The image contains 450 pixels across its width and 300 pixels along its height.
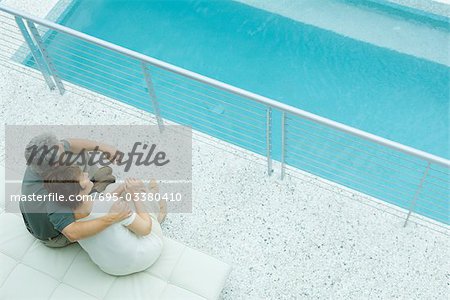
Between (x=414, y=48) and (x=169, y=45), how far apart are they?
138 centimetres

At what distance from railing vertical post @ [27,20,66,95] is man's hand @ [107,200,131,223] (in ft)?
3.09

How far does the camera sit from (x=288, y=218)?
2.47 metres

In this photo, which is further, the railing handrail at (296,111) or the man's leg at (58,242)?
the man's leg at (58,242)

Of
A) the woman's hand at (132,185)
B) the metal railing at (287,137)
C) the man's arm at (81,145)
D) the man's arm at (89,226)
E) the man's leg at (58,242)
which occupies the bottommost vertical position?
the metal railing at (287,137)

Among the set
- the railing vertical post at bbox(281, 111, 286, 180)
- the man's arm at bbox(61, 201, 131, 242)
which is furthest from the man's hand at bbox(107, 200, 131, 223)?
the railing vertical post at bbox(281, 111, 286, 180)

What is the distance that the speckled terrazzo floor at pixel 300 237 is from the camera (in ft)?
7.55

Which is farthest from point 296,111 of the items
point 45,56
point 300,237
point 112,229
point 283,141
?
point 45,56

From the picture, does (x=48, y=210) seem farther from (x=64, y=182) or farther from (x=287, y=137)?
(x=287, y=137)

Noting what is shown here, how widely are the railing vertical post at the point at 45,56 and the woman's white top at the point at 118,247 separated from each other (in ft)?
2.96

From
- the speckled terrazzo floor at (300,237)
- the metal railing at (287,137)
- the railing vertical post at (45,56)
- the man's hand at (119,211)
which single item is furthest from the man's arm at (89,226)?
the railing vertical post at (45,56)

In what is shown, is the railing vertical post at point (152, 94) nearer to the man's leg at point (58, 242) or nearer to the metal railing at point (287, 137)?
the metal railing at point (287, 137)

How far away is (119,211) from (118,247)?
125 mm

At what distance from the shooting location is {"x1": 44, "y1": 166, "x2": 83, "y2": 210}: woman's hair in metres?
1.86

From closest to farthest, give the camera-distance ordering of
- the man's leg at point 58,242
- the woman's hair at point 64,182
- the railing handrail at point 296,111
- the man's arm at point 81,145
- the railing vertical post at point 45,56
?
the woman's hair at point 64,182
the railing handrail at point 296,111
the man's leg at point 58,242
the man's arm at point 81,145
the railing vertical post at point 45,56
